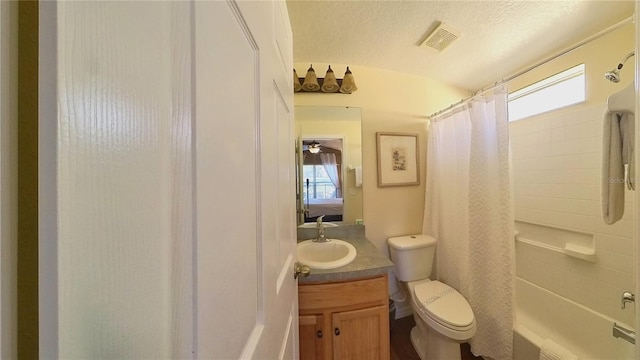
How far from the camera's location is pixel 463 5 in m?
1.14

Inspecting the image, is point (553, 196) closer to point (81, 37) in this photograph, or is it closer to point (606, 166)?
point (606, 166)

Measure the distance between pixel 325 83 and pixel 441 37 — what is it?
0.81 m

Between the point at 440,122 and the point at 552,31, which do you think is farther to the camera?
the point at 440,122

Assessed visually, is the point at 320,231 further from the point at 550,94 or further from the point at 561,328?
the point at 550,94

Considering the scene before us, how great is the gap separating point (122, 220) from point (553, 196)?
93.7 inches

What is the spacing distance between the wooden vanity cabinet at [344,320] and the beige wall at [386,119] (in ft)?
2.23

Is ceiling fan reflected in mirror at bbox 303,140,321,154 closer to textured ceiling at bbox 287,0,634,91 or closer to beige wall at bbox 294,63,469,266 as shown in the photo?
beige wall at bbox 294,63,469,266

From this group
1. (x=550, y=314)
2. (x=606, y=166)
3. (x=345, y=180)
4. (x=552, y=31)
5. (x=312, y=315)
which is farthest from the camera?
(x=345, y=180)

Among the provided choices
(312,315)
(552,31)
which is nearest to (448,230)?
(312,315)

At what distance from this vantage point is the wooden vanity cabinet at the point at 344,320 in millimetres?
1029

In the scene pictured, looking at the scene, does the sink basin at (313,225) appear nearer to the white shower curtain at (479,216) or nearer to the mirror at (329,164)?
the mirror at (329,164)

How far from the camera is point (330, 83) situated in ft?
5.11

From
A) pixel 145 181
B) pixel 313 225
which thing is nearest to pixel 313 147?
pixel 313 225

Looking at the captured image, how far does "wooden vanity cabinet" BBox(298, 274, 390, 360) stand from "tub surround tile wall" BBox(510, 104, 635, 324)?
147 cm
